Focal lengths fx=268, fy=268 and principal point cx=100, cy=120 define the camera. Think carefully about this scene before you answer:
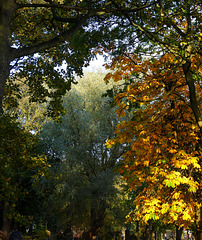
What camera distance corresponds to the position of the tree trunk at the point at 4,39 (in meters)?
6.40

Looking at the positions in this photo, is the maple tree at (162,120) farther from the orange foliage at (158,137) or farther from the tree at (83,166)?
the tree at (83,166)

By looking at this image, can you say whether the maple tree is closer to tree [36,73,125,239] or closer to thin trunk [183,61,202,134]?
thin trunk [183,61,202,134]


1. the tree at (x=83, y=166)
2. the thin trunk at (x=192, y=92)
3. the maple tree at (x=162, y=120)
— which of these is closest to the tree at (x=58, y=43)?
the maple tree at (x=162, y=120)

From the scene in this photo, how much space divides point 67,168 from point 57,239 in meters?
7.41

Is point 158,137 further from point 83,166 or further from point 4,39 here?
point 83,166

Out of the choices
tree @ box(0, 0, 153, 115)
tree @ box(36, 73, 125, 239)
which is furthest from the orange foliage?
tree @ box(36, 73, 125, 239)

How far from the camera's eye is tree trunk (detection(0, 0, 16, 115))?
21.0 feet

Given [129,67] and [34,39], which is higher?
[34,39]

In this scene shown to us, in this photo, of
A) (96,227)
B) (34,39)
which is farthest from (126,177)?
Result: (96,227)

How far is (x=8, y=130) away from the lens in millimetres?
11461

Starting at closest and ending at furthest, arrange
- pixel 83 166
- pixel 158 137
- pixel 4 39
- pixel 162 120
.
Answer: pixel 4 39 → pixel 158 137 → pixel 162 120 → pixel 83 166

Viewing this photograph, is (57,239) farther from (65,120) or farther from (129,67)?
(129,67)

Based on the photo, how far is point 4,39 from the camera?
6.53 meters

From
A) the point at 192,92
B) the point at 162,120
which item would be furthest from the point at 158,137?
the point at 192,92
